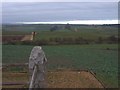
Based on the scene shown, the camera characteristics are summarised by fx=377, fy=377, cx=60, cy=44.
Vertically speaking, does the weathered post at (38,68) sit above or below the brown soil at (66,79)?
above

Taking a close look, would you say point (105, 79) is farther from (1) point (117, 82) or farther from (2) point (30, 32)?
(2) point (30, 32)

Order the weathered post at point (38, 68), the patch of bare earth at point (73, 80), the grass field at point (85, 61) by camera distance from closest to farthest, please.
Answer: the weathered post at point (38, 68)
the patch of bare earth at point (73, 80)
the grass field at point (85, 61)

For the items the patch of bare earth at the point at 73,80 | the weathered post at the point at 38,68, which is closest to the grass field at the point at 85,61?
the patch of bare earth at the point at 73,80

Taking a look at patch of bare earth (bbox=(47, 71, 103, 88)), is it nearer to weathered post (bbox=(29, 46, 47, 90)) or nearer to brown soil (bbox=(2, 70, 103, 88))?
brown soil (bbox=(2, 70, 103, 88))

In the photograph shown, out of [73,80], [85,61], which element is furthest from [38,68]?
[85,61]

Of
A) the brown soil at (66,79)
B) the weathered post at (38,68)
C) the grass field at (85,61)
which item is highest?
the weathered post at (38,68)

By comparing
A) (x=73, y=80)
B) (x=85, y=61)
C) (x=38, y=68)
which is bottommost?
(x=85, y=61)

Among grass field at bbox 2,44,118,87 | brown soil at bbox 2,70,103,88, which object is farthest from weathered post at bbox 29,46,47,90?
grass field at bbox 2,44,118,87

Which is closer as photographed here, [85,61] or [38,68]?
[38,68]

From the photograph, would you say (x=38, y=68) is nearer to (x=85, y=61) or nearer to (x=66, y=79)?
(x=66, y=79)

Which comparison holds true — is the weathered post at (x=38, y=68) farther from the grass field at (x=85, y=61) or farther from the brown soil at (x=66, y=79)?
the grass field at (x=85, y=61)
